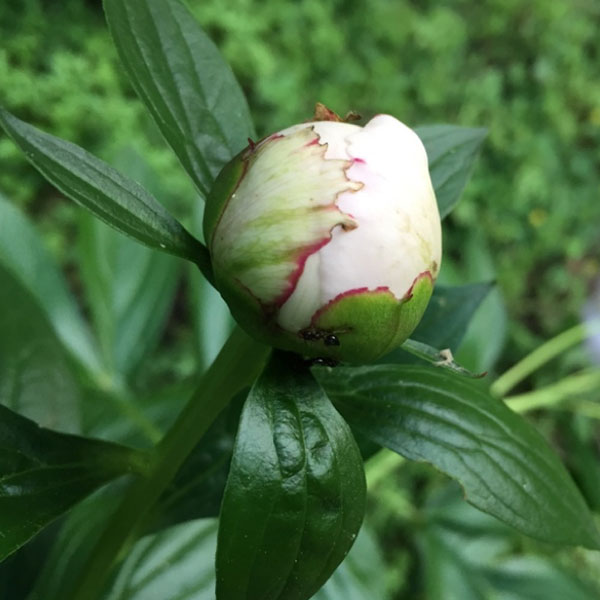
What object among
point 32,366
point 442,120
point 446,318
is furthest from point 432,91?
point 32,366

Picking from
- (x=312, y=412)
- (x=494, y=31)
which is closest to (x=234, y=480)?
(x=312, y=412)

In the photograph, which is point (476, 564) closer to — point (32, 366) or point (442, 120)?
point (32, 366)

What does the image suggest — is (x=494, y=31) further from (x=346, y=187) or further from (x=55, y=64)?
(x=346, y=187)

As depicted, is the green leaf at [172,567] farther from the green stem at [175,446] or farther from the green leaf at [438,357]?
the green leaf at [438,357]

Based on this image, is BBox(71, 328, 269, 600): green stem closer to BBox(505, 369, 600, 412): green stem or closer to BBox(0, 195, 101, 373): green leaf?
BBox(0, 195, 101, 373): green leaf

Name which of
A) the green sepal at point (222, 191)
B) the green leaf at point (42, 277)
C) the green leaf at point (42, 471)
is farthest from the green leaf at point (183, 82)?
the green leaf at point (42, 277)

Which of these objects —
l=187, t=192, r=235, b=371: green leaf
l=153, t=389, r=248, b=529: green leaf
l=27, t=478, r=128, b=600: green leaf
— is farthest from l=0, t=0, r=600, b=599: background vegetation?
l=153, t=389, r=248, b=529: green leaf
